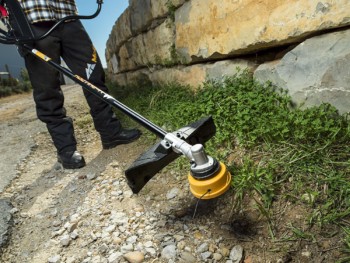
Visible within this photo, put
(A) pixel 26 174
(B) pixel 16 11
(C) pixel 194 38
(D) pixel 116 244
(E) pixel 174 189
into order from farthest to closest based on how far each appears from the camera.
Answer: (C) pixel 194 38
(A) pixel 26 174
(B) pixel 16 11
(E) pixel 174 189
(D) pixel 116 244

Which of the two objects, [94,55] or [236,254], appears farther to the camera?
[94,55]

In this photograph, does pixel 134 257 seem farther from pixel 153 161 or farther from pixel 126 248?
pixel 153 161

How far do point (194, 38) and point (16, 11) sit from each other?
5.22ft

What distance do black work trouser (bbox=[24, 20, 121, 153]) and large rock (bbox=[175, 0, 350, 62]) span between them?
995mm

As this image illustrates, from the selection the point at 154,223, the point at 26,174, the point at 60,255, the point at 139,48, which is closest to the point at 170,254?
the point at 154,223

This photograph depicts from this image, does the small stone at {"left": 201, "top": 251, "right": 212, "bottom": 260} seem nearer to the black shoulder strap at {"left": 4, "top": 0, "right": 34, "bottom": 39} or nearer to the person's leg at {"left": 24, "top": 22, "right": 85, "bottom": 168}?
the person's leg at {"left": 24, "top": 22, "right": 85, "bottom": 168}

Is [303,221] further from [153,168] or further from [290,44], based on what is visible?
[290,44]

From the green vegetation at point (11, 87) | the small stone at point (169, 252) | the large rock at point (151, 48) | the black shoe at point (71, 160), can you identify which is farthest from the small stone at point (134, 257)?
the green vegetation at point (11, 87)

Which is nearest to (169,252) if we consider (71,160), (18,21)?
(71,160)

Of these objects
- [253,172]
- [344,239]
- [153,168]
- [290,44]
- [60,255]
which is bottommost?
[60,255]

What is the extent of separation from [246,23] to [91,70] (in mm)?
1438

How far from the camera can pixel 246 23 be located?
6.90 ft

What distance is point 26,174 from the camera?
8.59ft

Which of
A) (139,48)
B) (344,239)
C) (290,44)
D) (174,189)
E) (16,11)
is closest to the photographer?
(344,239)
